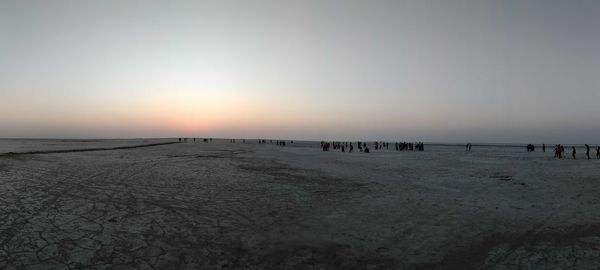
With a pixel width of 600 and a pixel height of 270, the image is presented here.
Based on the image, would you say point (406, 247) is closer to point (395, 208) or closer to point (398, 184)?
point (395, 208)

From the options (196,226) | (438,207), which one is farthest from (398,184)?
(196,226)

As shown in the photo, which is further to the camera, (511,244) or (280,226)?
(280,226)

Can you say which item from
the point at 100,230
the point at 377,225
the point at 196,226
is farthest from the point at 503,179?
the point at 100,230

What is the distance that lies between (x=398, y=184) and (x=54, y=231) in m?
15.5

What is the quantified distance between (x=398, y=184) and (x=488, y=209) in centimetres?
668

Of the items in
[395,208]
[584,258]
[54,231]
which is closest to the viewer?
[584,258]

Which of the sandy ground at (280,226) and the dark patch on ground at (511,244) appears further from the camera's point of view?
the dark patch on ground at (511,244)

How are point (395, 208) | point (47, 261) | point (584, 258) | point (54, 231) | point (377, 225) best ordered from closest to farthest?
point (47, 261), point (584, 258), point (54, 231), point (377, 225), point (395, 208)

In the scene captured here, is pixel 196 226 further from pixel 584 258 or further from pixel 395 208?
pixel 584 258

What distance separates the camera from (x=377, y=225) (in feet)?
37.8

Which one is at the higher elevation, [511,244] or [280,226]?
[280,226]

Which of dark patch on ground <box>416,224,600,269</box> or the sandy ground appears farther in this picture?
dark patch on ground <box>416,224,600,269</box>

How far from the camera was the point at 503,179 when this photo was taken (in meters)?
23.5

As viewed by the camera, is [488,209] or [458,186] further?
[458,186]
